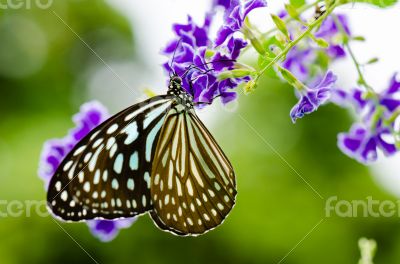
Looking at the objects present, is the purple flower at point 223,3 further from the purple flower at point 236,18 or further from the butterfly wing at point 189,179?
the butterfly wing at point 189,179

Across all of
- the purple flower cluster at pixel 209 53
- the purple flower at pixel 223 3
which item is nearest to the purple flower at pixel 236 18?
the purple flower cluster at pixel 209 53

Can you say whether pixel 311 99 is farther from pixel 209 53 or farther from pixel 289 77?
pixel 209 53

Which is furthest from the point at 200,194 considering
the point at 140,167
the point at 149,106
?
the point at 149,106

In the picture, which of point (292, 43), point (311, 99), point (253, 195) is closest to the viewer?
point (292, 43)

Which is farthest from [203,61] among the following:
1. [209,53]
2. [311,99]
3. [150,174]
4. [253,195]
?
[253,195]

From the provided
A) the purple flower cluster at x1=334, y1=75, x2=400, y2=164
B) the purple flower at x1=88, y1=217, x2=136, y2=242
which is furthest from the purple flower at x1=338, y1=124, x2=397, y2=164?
the purple flower at x1=88, y1=217, x2=136, y2=242

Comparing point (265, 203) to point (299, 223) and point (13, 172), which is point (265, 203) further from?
point (13, 172)
